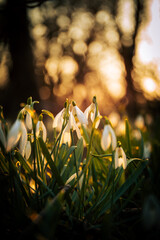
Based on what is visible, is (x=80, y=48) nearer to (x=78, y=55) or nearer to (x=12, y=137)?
(x=78, y=55)

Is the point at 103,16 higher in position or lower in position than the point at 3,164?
higher

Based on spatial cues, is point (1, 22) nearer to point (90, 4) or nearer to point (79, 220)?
point (90, 4)

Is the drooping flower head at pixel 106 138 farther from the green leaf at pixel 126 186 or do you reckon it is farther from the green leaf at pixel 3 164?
the green leaf at pixel 3 164

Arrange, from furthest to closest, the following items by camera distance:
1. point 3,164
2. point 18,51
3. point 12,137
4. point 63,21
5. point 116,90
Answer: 1. point 63,21
2. point 116,90
3. point 18,51
4. point 3,164
5. point 12,137

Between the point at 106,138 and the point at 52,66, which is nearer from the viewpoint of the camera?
the point at 106,138

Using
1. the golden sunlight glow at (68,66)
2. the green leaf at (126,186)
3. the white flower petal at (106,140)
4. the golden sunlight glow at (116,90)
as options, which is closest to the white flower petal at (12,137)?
the white flower petal at (106,140)

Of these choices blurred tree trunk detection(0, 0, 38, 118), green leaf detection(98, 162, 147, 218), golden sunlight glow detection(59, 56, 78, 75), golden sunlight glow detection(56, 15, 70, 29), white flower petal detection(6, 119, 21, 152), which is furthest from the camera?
golden sunlight glow detection(59, 56, 78, 75)

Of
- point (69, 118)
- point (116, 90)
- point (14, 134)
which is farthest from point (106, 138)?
point (116, 90)

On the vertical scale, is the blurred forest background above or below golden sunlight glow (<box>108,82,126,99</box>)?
above

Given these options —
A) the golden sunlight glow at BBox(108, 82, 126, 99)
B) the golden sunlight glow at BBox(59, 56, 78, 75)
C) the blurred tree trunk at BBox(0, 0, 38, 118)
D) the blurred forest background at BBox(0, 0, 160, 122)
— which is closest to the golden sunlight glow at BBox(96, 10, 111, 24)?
the blurred forest background at BBox(0, 0, 160, 122)

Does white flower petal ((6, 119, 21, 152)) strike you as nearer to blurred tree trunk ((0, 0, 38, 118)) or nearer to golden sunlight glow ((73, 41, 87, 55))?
blurred tree trunk ((0, 0, 38, 118))
